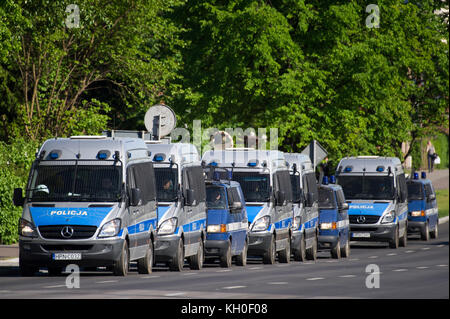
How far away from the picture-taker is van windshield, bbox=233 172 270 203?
2956 cm

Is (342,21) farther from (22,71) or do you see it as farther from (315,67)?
(22,71)

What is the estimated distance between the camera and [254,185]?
29.8 m

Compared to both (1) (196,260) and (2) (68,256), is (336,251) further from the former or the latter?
(2) (68,256)

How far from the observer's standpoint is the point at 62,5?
35.5 meters

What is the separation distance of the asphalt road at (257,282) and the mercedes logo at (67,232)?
843 mm

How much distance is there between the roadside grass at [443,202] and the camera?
6711cm

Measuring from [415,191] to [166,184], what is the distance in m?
22.1

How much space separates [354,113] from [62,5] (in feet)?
45.8

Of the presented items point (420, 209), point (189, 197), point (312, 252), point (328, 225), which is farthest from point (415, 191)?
point (189, 197)

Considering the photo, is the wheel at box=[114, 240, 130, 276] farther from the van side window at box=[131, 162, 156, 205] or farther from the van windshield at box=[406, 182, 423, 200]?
the van windshield at box=[406, 182, 423, 200]

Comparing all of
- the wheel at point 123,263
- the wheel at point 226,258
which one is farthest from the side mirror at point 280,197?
the wheel at point 123,263

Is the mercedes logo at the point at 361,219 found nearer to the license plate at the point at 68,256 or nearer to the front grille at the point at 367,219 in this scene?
the front grille at the point at 367,219
